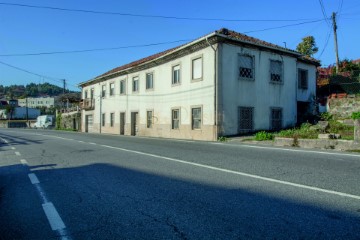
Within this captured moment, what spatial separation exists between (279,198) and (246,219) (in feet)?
3.76

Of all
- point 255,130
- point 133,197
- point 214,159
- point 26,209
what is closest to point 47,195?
point 26,209

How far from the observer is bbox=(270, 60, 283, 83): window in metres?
21.7

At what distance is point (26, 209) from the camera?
475 centimetres

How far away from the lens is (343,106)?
69.9 feet

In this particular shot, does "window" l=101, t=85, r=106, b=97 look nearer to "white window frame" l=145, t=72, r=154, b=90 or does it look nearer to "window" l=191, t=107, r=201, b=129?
"white window frame" l=145, t=72, r=154, b=90

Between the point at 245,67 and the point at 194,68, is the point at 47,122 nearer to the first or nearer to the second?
the point at 194,68

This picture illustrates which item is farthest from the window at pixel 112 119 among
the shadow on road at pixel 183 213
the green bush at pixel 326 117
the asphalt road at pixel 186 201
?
the shadow on road at pixel 183 213

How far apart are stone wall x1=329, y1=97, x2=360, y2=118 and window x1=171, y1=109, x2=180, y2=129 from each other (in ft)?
34.1

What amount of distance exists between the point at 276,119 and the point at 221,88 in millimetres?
5365

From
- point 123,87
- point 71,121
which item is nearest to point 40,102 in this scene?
point 71,121

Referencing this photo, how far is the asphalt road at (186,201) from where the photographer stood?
3631mm

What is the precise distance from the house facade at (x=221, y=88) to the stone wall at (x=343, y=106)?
2525mm

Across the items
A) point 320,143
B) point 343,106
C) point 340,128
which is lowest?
point 320,143

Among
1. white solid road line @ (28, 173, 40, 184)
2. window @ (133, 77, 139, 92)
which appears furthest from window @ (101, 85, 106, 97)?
white solid road line @ (28, 173, 40, 184)
